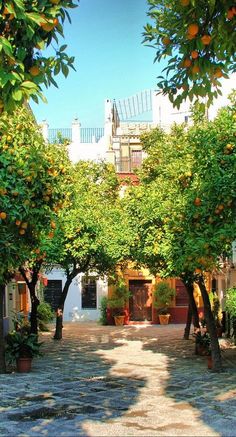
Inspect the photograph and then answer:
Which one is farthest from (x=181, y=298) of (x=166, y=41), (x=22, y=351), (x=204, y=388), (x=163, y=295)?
(x=166, y=41)

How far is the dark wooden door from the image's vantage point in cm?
3183

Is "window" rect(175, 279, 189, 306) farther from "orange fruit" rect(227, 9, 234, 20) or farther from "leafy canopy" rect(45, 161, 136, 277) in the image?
"orange fruit" rect(227, 9, 234, 20)

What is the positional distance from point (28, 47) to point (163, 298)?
27.0 m

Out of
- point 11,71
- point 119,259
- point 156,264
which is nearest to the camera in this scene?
point 11,71

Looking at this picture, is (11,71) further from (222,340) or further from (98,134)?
(98,134)

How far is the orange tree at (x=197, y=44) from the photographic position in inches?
185

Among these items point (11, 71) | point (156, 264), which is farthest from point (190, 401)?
point (11, 71)

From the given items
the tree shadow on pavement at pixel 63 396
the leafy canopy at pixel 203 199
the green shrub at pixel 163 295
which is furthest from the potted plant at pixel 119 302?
the leafy canopy at pixel 203 199

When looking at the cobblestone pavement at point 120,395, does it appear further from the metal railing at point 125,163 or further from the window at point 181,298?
the metal railing at point 125,163

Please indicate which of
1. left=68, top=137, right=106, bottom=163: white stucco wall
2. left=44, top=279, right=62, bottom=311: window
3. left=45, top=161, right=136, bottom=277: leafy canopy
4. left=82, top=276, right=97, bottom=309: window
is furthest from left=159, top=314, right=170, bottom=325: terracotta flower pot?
left=68, top=137, right=106, bottom=163: white stucco wall

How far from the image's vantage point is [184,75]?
511 centimetres

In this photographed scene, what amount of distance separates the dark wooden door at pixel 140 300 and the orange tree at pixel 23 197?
23.8 m

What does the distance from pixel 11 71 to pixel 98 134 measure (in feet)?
116

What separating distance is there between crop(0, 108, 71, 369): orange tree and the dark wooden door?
23.8 meters
